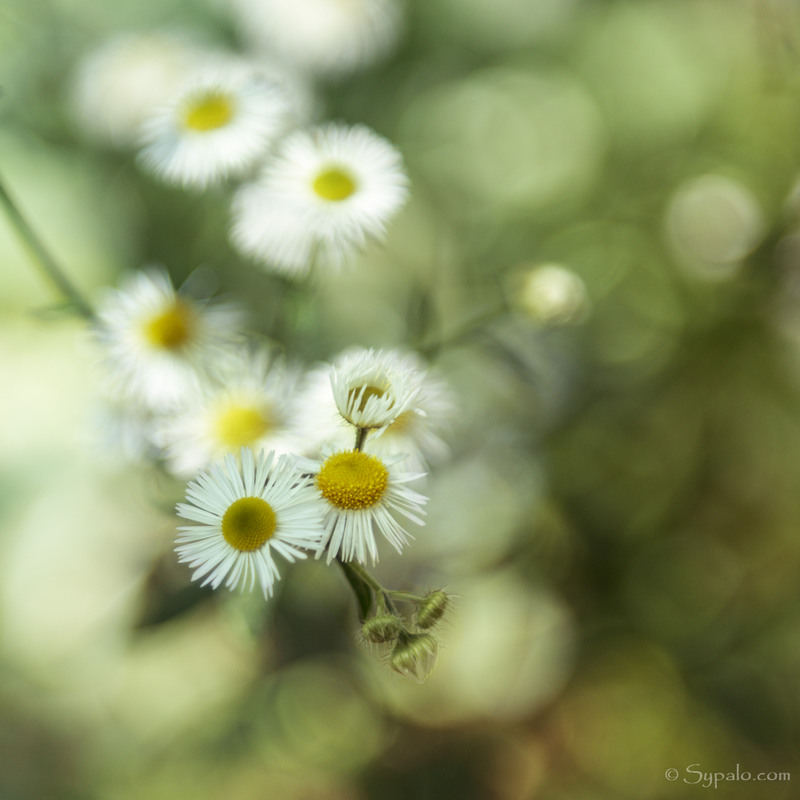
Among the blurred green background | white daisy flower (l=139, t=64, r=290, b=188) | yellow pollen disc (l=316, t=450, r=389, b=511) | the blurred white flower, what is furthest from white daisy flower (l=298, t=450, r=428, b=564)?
the blurred white flower

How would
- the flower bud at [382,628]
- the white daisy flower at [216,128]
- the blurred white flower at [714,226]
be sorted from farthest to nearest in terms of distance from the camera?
the blurred white flower at [714,226]
the white daisy flower at [216,128]
the flower bud at [382,628]

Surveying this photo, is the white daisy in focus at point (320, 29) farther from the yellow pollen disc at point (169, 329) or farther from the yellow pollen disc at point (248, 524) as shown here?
the yellow pollen disc at point (248, 524)

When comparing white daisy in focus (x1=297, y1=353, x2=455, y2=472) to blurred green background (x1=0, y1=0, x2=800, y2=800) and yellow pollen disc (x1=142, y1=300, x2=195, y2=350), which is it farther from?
blurred green background (x1=0, y1=0, x2=800, y2=800)

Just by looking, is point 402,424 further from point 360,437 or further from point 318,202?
point 318,202

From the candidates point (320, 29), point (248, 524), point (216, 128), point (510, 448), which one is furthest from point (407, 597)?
point (320, 29)

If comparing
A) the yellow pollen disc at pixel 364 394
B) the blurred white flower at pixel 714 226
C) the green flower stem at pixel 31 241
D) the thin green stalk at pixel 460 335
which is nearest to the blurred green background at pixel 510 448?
the blurred white flower at pixel 714 226

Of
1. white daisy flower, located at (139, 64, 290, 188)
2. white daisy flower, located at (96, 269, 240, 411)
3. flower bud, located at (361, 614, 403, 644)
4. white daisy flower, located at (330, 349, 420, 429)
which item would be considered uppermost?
white daisy flower, located at (139, 64, 290, 188)
